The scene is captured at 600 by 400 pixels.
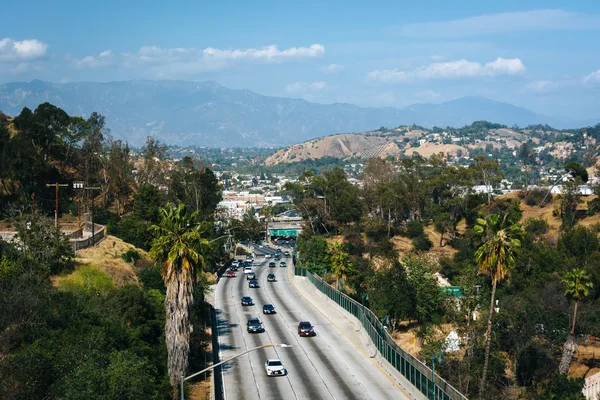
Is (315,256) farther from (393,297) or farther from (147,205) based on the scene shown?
(393,297)

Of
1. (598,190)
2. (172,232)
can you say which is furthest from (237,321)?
(598,190)

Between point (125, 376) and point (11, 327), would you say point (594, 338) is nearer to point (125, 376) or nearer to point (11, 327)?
point (125, 376)

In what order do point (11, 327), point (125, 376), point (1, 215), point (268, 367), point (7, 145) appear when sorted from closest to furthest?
point (125, 376) → point (11, 327) → point (268, 367) → point (1, 215) → point (7, 145)

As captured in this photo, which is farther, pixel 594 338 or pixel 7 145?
pixel 7 145

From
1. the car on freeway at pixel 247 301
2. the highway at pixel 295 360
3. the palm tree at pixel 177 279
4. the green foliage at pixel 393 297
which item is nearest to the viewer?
the palm tree at pixel 177 279

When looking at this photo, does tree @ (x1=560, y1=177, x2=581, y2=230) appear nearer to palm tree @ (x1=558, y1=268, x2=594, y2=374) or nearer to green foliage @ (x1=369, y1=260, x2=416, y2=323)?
green foliage @ (x1=369, y1=260, x2=416, y2=323)

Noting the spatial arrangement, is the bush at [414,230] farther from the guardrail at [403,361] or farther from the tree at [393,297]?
the guardrail at [403,361]

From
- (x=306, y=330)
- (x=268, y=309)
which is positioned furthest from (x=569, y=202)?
(x=306, y=330)

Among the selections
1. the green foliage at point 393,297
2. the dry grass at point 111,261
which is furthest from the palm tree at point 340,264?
the dry grass at point 111,261
